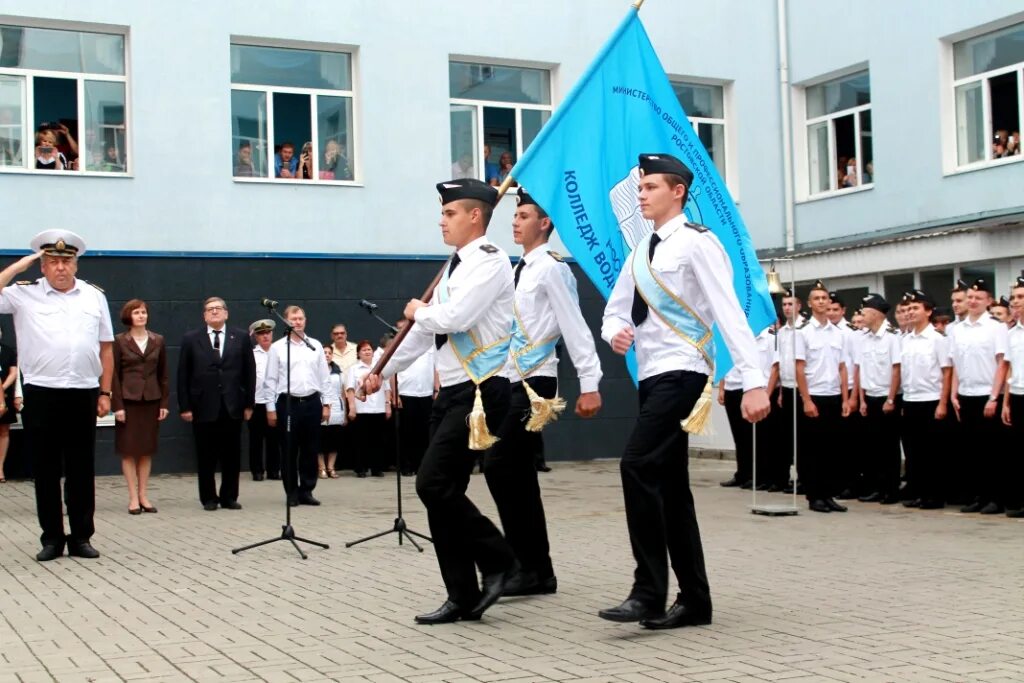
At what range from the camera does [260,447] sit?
17.9m

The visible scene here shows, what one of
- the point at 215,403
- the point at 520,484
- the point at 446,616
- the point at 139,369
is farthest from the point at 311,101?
the point at 446,616

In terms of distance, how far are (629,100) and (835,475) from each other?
675cm

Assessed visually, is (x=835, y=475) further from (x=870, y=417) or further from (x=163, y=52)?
(x=163, y=52)

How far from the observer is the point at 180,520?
1269cm

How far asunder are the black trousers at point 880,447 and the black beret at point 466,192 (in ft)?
26.3

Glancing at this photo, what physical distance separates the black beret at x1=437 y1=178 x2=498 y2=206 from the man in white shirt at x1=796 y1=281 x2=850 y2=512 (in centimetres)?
681

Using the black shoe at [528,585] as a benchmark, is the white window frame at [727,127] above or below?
above

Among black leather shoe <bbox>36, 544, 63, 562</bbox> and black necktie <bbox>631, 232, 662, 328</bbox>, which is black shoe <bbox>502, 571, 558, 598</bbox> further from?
black leather shoe <bbox>36, 544, 63, 562</bbox>

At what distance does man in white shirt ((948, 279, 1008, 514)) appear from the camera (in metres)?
12.7

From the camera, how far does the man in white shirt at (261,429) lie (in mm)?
17359

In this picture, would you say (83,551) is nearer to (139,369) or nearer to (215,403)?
(139,369)

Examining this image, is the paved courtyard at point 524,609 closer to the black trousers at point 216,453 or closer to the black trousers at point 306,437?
the black trousers at point 216,453

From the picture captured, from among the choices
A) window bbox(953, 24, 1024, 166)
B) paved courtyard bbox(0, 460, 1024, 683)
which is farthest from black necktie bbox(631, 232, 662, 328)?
window bbox(953, 24, 1024, 166)

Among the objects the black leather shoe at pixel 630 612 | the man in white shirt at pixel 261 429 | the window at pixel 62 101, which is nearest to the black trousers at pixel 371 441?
the man in white shirt at pixel 261 429
